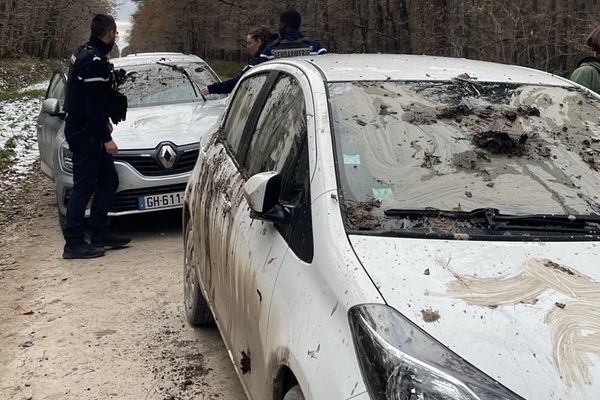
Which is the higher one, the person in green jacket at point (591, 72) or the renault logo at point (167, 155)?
the person in green jacket at point (591, 72)

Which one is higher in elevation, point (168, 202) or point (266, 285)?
point (266, 285)

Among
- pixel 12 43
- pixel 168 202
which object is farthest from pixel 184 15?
pixel 168 202

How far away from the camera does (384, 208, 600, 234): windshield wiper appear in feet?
7.89

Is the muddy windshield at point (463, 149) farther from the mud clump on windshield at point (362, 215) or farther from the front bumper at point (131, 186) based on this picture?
the front bumper at point (131, 186)

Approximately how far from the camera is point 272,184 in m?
2.59

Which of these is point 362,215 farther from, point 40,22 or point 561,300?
point 40,22

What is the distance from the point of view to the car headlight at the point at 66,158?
22.0ft

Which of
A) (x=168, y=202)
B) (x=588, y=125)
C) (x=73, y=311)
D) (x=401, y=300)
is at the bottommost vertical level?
(x=73, y=311)

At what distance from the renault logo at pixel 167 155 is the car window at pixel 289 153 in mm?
3238

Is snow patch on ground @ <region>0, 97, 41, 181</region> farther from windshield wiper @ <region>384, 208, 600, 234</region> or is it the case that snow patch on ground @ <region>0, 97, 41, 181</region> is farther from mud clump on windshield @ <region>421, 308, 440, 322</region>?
mud clump on windshield @ <region>421, 308, 440, 322</region>

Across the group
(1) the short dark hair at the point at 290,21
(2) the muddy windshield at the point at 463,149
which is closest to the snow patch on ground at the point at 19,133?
(1) the short dark hair at the point at 290,21

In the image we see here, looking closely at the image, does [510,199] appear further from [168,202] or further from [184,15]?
[184,15]

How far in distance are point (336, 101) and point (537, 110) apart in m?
0.98

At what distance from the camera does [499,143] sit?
285 centimetres
